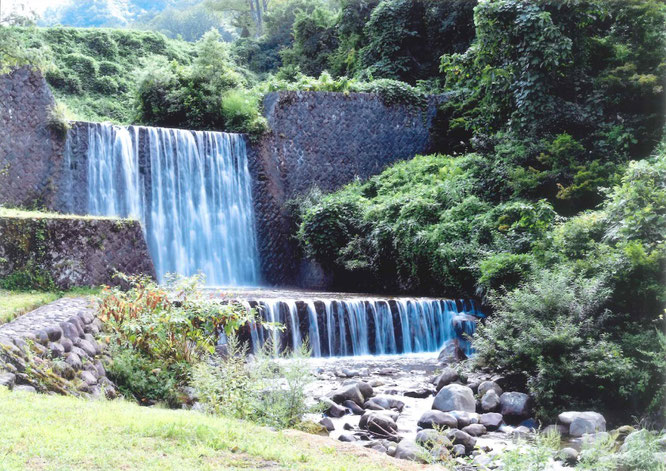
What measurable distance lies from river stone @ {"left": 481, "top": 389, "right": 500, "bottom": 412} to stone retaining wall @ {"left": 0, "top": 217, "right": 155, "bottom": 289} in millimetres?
5320

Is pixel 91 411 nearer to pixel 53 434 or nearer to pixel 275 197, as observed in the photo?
pixel 53 434

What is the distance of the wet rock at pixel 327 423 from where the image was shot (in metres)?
6.47

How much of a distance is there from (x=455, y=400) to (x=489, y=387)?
26.8 inches

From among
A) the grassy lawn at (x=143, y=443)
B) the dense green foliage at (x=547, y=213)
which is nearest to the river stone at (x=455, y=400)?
the dense green foliage at (x=547, y=213)

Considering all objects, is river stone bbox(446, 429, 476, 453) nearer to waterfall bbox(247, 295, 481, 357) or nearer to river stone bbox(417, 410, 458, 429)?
river stone bbox(417, 410, 458, 429)

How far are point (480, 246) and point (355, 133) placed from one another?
7.47 m

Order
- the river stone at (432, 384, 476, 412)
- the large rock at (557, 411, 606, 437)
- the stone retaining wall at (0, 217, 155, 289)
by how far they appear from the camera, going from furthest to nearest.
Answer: the stone retaining wall at (0, 217, 155, 289)
the river stone at (432, 384, 476, 412)
the large rock at (557, 411, 606, 437)

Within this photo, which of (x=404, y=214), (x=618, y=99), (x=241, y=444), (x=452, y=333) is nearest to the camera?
(x=241, y=444)

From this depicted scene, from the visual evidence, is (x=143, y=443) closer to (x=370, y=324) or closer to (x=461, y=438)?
(x=461, y=438)

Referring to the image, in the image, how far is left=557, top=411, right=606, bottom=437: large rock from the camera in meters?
6.40

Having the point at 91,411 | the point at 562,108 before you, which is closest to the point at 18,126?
the point at 91,411

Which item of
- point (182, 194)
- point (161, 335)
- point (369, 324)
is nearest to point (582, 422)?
point (161, 335)

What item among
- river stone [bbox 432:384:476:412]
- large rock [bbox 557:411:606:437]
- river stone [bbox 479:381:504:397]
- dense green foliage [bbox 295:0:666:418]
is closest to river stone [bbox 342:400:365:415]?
river stone [bbox 432:384:476:412]

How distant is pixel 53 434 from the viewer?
392 cm
